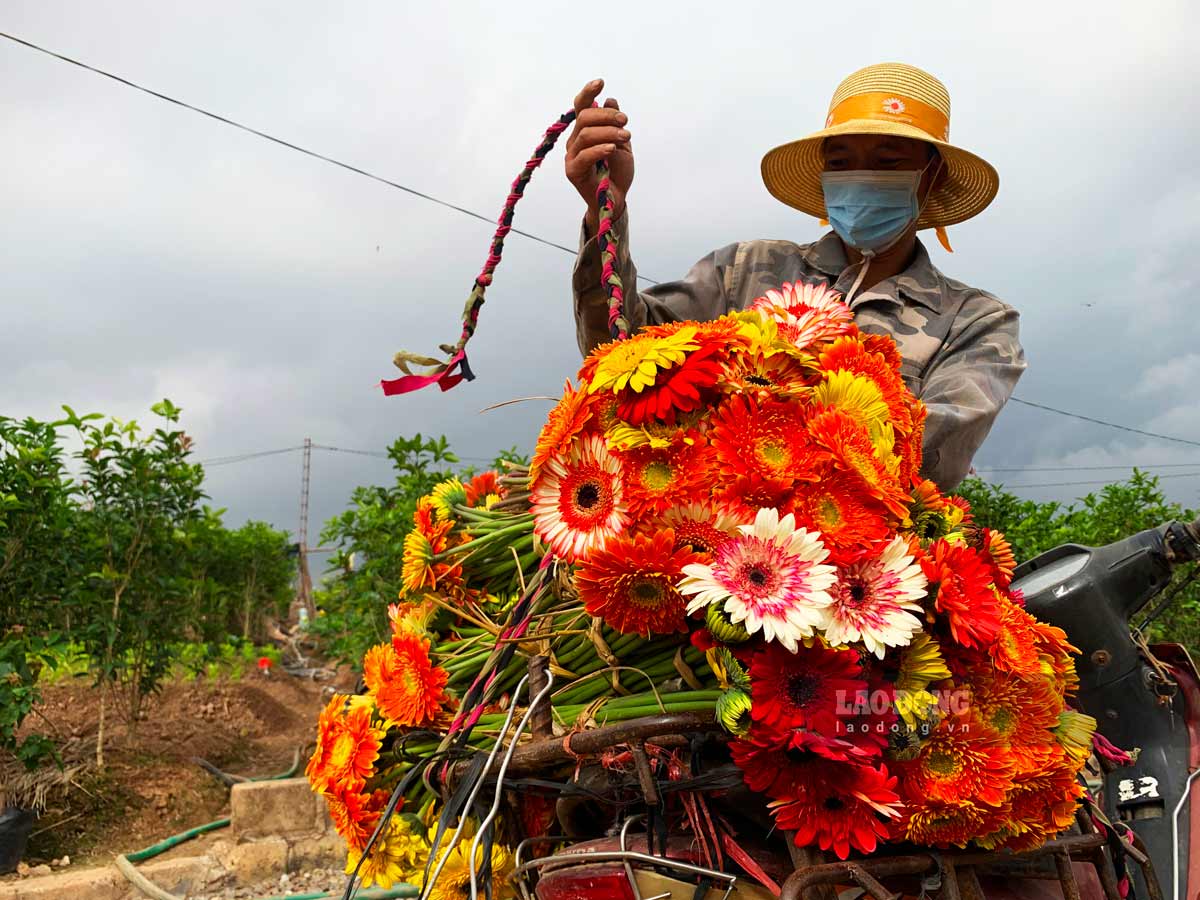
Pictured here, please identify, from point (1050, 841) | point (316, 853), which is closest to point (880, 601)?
point (1050, 841)

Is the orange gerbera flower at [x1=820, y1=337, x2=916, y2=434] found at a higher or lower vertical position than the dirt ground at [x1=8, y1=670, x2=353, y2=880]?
higher

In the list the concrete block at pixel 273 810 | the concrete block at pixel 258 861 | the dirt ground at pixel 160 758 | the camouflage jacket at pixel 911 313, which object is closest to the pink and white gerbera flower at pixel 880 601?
the camouflage jacket at pixel 911 313

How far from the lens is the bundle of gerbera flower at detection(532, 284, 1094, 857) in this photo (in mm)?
1356

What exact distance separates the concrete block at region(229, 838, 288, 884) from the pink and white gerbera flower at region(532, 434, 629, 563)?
4.65m

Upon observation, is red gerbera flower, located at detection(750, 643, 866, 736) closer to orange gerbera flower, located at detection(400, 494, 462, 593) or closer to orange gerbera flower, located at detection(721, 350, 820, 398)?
orange gerbera flower, located at detection(721, 350, 820, 398)

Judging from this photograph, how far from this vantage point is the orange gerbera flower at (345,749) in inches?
75.1

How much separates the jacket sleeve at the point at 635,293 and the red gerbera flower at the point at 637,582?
3.03 ft

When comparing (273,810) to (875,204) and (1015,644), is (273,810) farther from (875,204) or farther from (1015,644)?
(1015,644)

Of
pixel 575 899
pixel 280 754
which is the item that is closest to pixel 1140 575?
pixel 575 899

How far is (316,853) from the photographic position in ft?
18.6

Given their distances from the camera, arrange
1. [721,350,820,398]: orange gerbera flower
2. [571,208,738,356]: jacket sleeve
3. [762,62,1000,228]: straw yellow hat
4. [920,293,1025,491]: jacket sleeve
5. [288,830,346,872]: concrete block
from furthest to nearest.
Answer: [288,830,346,872]: concrete block, [762,62,1000,228]: straw yellow hat, [571,208,738,356]: jacket sleeve, [920,293,1025,491]: jacket sleeve, [721,350,820,398]: orange gerbera flower

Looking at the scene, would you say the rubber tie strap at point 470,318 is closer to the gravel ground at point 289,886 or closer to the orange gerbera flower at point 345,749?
the orange gerbera flower at point 345,749

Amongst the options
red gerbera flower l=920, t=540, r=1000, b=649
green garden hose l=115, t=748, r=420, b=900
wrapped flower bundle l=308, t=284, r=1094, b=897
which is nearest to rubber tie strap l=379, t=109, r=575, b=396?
wrapped flower bundle l=308, t=284, r=1094, b=897

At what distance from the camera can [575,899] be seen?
1400 mm
